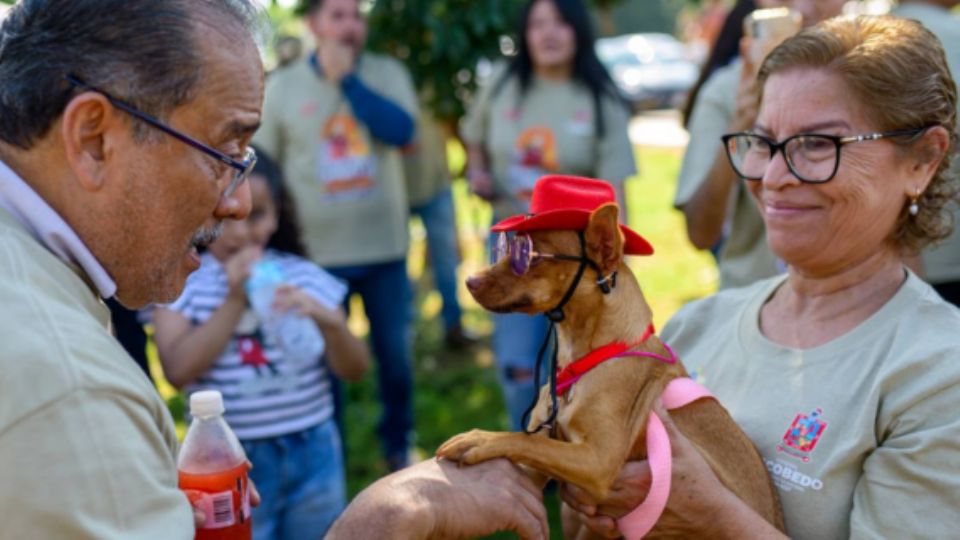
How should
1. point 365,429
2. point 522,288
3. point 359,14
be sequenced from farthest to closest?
point 365,429
point 359,14
point 522,288

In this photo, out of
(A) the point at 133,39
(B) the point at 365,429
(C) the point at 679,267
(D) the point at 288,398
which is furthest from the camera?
(C) the point at 679,267

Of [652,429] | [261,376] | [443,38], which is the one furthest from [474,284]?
[443,38]

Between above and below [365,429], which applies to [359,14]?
above

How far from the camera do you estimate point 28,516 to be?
1310 millimetres

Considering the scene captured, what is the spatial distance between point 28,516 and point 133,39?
29.0 inches

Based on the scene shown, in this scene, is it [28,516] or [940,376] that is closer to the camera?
[28,516]

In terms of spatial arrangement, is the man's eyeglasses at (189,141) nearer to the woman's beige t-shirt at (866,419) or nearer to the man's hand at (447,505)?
the man's hand at (447,505)

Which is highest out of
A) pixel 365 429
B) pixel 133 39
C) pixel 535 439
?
pixel 133 39

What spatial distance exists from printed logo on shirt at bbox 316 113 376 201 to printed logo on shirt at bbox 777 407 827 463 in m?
3.61

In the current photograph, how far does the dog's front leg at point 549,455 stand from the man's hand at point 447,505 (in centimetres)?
3

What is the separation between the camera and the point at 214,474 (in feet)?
6.33

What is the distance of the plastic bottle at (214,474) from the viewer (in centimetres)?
186

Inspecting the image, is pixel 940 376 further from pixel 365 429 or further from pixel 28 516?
pixel 365 429

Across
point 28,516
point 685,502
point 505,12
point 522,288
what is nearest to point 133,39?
point 28,516
